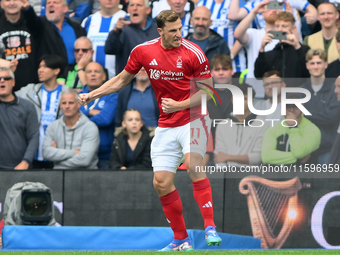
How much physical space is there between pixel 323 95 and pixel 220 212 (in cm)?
214

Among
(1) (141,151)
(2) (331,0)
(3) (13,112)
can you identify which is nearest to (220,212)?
(1) (141,151)

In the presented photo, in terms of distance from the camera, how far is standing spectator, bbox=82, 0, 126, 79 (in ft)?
29.2

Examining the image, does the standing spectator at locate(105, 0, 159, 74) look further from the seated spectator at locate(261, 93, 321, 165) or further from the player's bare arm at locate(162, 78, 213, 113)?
the player's bare arm at locate(162, 78, 213, 113)

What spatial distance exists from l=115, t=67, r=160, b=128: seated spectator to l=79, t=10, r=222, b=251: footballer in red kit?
2.53m

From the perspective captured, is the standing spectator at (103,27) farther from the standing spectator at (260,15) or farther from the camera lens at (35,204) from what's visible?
the camera lens at (35,204)

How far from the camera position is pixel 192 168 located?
5289 mm

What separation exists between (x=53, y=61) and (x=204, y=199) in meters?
4.11

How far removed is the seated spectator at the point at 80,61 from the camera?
8.70m

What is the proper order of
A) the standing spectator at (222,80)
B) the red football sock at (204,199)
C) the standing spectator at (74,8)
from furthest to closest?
1. the standing spectator at (74,8)
2. the standing spectator at (222,80)
3. the red football sock at (204,199)

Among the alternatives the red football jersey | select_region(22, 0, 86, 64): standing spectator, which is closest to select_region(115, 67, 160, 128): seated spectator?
select_region(22, 0, 86, 64): standing spectator

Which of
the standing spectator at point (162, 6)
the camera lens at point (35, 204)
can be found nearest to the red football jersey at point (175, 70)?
the camera lens at point (35, 204)

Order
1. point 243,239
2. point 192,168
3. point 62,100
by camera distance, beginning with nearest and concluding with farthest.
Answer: point 192,168 < point 243,239 < point 62,100

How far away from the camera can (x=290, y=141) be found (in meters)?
7.41

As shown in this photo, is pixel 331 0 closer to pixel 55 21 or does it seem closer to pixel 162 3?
pixel 162 3
